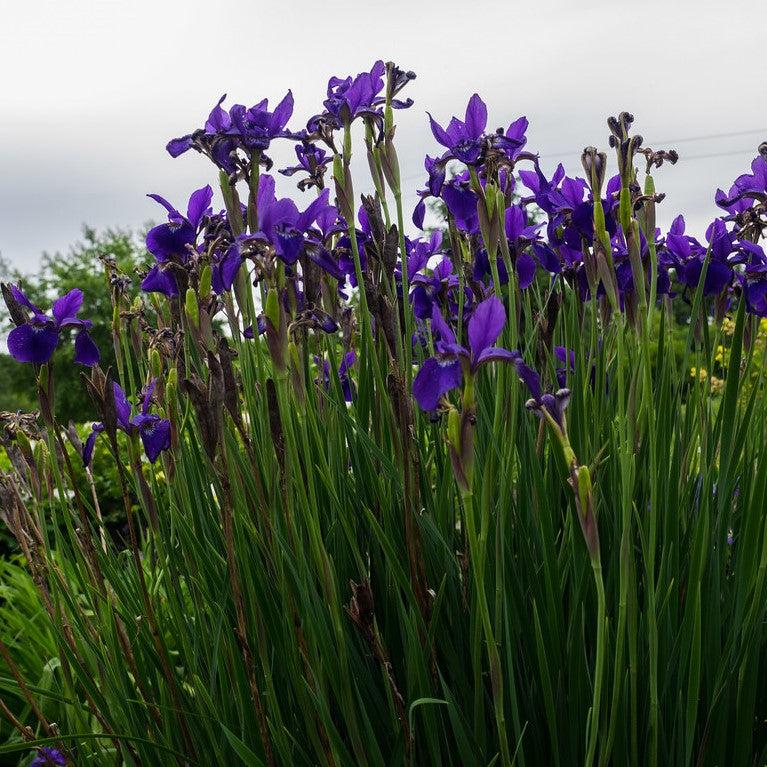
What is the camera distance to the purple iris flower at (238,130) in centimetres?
179

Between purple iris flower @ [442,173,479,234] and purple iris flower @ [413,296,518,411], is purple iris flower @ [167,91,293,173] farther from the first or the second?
purple iris flower @ [413,296,518,411]

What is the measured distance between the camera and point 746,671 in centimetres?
177

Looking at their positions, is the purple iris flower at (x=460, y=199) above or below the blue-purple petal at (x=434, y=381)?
above

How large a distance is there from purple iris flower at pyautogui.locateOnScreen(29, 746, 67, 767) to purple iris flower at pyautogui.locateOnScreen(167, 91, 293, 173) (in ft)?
5.53

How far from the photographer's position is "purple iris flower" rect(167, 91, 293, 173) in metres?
1.79

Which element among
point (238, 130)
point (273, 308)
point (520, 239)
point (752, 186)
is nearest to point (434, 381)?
point (273, 308)

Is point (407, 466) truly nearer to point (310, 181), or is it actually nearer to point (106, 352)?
point (310, 181)

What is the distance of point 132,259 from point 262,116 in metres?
16.1

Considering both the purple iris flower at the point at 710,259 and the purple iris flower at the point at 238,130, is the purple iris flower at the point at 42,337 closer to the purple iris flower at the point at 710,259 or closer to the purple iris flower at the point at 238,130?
the purple iris flower at the point at 238,130

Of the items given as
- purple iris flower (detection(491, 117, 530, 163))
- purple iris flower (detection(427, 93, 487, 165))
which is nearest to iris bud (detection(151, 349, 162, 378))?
purple iris flower (detection(427, 93, 487, 165))

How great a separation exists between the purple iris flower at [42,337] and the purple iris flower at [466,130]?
3.24ft

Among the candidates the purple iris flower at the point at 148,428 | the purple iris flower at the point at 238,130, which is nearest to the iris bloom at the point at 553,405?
the purple iris flower at the point at 238,130

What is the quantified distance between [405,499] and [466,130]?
991 millimetres

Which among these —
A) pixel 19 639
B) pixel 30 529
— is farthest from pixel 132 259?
pixel 30 529
